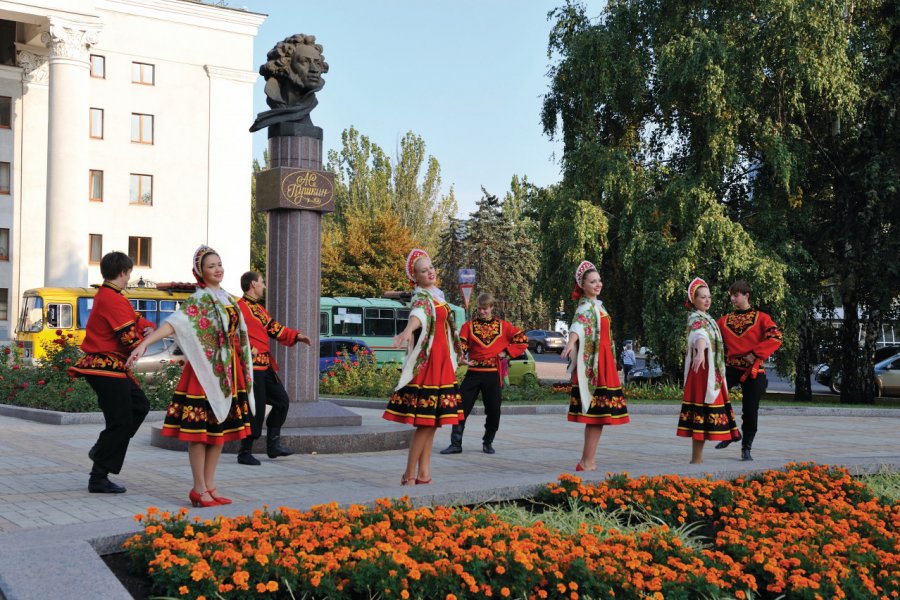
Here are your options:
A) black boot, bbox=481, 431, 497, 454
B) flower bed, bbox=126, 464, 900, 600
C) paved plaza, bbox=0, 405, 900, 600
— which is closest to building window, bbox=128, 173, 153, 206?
paved plaza, bbox=0, 405, 900, 600

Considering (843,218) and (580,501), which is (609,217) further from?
(580,501)

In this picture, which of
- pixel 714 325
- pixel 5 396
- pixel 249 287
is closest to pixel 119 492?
pixel 249 287

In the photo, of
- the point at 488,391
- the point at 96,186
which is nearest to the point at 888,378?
the point at 488,391

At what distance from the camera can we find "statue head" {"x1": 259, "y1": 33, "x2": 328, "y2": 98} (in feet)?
37.6

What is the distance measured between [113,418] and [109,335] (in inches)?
23.9

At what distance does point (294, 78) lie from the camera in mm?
11414

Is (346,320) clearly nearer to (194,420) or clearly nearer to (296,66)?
(296,66)

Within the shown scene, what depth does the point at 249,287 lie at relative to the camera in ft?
30.0

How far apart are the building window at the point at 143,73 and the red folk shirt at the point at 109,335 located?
39351mm

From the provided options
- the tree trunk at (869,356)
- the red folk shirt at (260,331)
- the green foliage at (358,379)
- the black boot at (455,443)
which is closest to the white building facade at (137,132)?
the green foliage at (358,379)

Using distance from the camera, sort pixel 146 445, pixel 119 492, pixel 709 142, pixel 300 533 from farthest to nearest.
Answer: pixel 709 142, pixel 146 445, pixel 119 492, pixel 300 533

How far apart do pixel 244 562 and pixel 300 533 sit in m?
0.57

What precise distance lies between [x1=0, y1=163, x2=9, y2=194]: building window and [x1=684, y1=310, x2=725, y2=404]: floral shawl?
130 feet

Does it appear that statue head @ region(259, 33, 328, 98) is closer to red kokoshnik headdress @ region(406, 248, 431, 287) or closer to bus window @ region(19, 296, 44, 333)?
red kokoshnik headdress @ region(406, 248, 431, 287)
